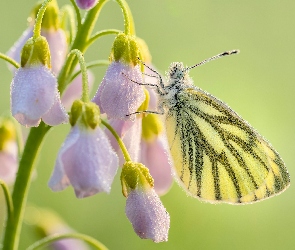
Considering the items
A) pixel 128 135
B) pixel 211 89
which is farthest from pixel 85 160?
pixel 211 89

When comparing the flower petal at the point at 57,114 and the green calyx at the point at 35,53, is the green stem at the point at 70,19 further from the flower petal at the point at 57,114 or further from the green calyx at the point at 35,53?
the flower petal at the point at 57,114

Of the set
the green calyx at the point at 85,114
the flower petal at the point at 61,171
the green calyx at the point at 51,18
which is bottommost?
the flower petal at the point at 61,171

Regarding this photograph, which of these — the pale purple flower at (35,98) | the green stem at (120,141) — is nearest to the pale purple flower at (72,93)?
the green stem at (120,141)

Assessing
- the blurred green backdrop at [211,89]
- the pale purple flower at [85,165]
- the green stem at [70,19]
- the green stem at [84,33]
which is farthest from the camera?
the blurred green backdrop at [211,89]

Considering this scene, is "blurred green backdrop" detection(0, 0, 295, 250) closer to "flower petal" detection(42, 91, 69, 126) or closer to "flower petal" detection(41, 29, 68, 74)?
"flower petal" detection(41, 29, 68, 74)

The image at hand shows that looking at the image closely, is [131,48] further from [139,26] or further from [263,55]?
[263,55]

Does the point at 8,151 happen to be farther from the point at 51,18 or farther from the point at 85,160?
the point at 85,160
